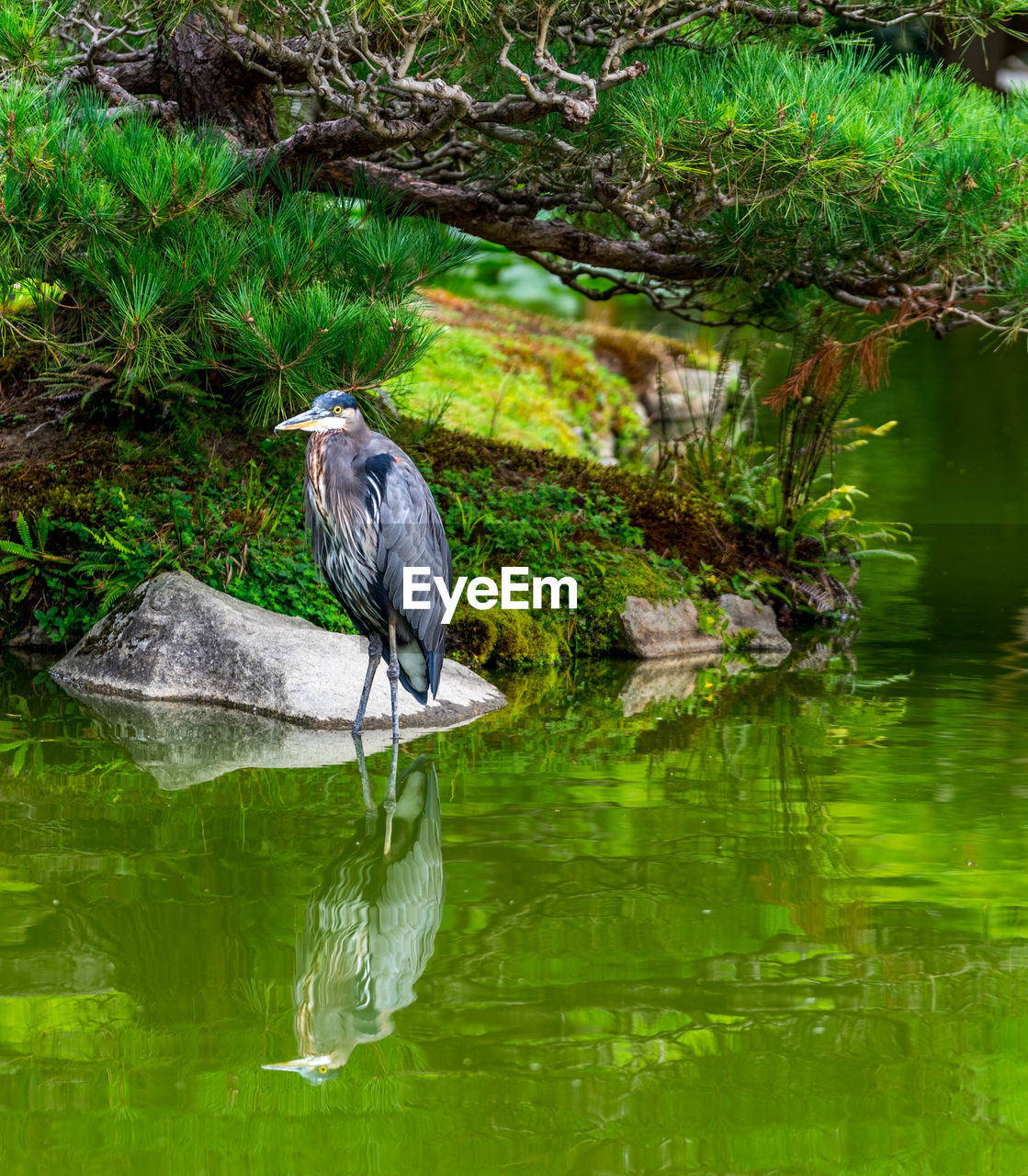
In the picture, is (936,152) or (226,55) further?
(226,55)

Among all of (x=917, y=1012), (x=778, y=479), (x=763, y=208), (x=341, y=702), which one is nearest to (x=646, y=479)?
(x=778, y=479)

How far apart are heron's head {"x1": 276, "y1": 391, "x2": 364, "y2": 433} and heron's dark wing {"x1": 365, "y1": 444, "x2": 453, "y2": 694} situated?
0.15 metres

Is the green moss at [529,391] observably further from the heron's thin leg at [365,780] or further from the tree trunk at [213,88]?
the heron's thin leg at [365,780]

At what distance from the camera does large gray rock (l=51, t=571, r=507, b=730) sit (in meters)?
Result: 5.02

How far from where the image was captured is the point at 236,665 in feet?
16.9

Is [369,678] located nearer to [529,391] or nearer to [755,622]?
[755,622]

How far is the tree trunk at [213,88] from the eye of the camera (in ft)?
20.3

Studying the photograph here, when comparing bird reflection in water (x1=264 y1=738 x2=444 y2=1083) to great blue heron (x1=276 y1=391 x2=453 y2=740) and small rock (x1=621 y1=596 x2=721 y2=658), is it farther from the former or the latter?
small rock (x1=621 y1=596 x2=721 y2=658)

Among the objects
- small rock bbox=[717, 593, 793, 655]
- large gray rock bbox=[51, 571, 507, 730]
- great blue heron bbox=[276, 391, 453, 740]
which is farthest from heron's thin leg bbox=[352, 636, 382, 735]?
small rock bbox=[717, 593, 793, 655]

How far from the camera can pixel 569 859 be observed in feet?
11.4

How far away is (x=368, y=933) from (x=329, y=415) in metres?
2.11

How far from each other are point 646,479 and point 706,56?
2.63 metres

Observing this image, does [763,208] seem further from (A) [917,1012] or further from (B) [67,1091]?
(B) [67,1091]

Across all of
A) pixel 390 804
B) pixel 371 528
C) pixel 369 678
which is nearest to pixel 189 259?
pixel 371 528
